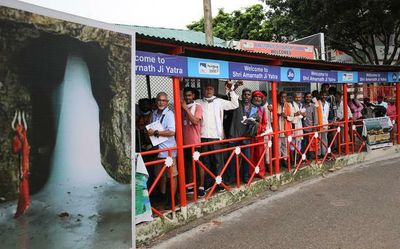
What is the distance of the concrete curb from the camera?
15.8 ft

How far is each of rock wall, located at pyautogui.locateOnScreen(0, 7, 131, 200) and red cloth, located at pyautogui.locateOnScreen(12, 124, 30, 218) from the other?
50 mm

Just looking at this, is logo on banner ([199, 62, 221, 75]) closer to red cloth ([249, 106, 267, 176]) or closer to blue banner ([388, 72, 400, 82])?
red cloth ([249, 106, 267, 176])

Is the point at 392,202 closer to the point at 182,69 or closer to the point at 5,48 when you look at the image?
the point at 182,69

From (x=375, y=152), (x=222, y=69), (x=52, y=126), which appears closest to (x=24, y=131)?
(x=52, y=126)

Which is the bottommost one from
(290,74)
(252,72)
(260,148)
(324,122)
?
(260,148)

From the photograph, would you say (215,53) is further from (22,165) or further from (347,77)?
(347,77)

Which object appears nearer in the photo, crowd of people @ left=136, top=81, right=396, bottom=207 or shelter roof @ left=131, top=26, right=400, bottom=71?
shelter roof @ left=131, top=26, right=400, bottom=71

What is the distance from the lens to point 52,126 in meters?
3.21

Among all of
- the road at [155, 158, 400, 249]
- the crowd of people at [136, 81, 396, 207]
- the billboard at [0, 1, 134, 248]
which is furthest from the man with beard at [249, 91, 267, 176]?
the billboard at [0, 1, 134, 248]

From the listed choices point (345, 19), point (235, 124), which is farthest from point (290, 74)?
point (345, 19)

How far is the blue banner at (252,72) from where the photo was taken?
6258mm

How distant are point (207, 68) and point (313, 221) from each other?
8.56ft

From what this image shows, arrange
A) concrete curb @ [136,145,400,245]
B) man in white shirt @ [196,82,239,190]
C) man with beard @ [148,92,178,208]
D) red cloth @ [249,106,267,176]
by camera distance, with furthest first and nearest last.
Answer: red cloth @ [249,106,267,176]
man in white shirt @ [196,82,239,190]
man with beard @ [148,92,178,208]
concrete curb @ [136,145,400,245]

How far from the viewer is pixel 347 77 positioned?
932 cm
